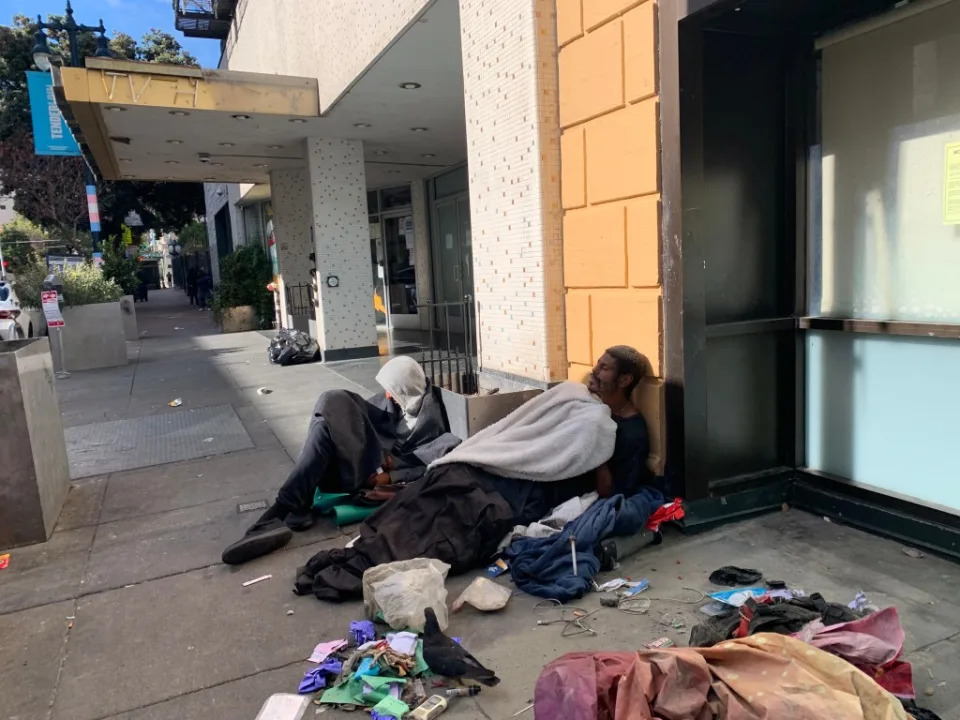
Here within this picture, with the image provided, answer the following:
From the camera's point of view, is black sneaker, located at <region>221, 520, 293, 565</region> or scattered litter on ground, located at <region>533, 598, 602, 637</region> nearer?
scattered litter on ground, located at <region>533, 598, 602, 637</region>

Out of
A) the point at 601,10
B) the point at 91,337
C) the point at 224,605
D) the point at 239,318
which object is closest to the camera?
the point at 224,605

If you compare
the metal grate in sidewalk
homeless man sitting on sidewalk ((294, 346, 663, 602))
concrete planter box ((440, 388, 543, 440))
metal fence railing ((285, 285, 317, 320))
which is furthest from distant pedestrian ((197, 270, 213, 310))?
homeless man sitting on sidewalk ((294, 346, 663, 602))

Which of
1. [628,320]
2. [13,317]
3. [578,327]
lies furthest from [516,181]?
[13,317]

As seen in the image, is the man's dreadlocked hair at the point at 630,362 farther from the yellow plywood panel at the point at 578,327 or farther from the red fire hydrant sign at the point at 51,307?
the red fire hydrant sign at the point at 51,307

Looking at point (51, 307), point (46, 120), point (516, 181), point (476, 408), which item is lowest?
point (476, 408)

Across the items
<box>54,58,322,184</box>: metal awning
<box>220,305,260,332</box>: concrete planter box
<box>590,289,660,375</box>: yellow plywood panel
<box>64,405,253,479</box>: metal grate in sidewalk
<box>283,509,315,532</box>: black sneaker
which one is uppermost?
<box>54,58,322,184</box>: metal awning

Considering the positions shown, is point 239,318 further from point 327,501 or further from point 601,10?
point 601,10

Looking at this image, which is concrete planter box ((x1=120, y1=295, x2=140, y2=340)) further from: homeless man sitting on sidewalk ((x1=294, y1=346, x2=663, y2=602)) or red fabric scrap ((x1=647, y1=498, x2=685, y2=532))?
red fabric scrap ((x1=647, y1=498, x2=685, y2=532))

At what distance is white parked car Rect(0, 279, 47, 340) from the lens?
1007 centimetres

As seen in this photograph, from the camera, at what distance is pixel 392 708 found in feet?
7.24

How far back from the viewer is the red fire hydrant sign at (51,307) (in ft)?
31.4

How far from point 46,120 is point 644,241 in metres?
12.9

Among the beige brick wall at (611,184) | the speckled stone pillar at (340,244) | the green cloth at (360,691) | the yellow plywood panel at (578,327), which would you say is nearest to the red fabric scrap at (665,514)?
the beige brick wall at (611,184)

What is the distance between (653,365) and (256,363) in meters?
8.16
